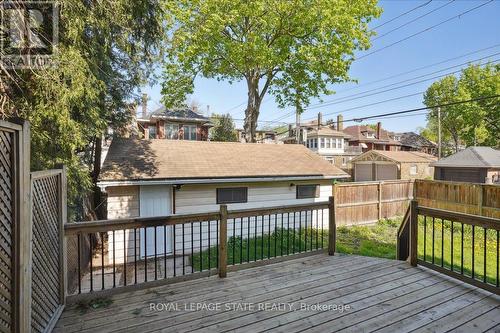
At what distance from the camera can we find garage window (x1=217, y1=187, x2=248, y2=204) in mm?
8516

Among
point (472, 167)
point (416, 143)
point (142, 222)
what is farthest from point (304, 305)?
point (416, 143)

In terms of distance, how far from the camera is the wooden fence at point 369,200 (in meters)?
10.9

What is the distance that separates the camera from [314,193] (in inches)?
401

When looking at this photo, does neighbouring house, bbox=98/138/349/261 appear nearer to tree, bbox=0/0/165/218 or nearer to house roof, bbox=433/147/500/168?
tree, bbox=0/0/165/218

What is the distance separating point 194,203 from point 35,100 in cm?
472

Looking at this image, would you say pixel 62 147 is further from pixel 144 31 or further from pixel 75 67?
pixel 144 31

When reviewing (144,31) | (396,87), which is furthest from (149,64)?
(396,87)

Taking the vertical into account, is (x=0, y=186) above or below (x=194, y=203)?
above

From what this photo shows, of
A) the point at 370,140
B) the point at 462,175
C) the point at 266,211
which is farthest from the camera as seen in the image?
the point at 370,140

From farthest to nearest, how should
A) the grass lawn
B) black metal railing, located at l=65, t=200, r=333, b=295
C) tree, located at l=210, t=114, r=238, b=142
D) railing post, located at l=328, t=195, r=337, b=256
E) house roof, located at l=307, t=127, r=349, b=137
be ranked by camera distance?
1. house roof, located at l=307, t=127, r=349, b=137
2. tree, located at l=210, t=114, r=238, b=142
3. the grass lawn
4. railing post, located at l=328, t=195, r=337, b=256
5. black metal railing, located at l=65, t=200, r=333, b=295

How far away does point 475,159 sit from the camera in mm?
16688

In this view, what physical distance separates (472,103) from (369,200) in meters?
20.7

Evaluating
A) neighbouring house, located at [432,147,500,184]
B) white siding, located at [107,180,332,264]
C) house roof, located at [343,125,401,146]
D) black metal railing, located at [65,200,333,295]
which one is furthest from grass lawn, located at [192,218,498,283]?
house roof, located at [343,125,401,146]

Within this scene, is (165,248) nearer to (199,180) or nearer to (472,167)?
(199,180)
